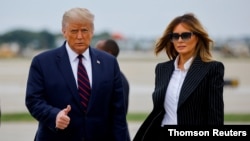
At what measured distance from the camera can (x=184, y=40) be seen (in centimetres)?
512

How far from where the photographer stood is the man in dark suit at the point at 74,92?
4.83m

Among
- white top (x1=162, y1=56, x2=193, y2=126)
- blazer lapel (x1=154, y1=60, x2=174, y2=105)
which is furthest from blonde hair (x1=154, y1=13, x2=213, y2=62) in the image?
blazer lapel (x1=154, y1=60, x2=174, y2=105)

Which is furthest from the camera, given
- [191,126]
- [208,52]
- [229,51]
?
[229,51]

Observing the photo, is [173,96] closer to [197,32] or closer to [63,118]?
[197,32]

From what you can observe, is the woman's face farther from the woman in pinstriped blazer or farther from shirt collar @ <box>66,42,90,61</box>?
shirt collar @ <box>66,42,90,61</box>

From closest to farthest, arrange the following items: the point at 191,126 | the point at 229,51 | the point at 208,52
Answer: the point at 191,126
the point at 208,52
the point at 229,51

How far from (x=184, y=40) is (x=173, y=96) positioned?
0.42 meters

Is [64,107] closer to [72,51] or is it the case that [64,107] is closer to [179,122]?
[72,51]

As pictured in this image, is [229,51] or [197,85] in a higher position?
[197,85]

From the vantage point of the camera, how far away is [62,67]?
4.92m

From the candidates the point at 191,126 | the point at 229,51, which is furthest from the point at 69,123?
the point at 229,51

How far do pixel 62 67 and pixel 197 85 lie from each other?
3.13 ft

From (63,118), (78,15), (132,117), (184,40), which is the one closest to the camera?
(63,118)

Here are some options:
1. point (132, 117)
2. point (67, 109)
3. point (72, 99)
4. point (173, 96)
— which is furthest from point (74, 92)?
point (132, 117)
